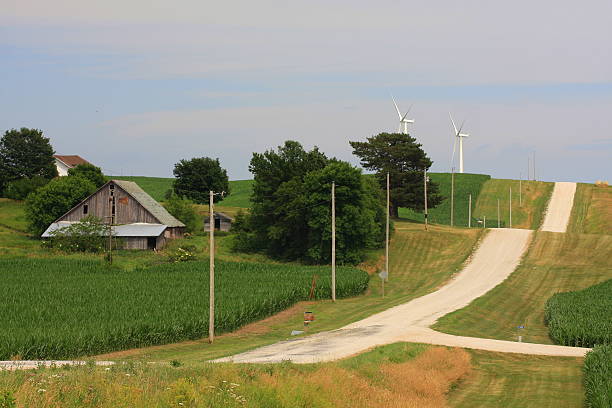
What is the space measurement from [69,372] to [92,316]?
23.4m

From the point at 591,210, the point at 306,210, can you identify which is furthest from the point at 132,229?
the point at 591,210

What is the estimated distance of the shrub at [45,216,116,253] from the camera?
88125 millimetres

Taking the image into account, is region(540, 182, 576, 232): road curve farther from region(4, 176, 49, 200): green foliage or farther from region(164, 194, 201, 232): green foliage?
region(4, 176, 49, 200): green foliage

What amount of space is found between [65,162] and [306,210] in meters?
107

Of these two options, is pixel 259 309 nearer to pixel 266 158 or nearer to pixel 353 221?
pixel 353 221

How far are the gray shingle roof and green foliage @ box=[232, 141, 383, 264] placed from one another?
8477 mm

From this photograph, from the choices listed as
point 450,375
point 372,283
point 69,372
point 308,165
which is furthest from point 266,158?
point 69,372

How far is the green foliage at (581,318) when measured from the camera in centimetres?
4588

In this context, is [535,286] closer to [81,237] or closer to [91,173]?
[81,237]

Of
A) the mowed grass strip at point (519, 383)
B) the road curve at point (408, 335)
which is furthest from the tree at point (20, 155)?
the mowed grass strip at point (519, 383)

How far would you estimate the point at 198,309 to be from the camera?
50438mm

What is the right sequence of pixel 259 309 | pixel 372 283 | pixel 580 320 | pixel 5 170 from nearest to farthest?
pixel 580 320 < pixel 259 309 < pixel 372 283 < pixel 5 170

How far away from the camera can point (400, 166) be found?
122125mm

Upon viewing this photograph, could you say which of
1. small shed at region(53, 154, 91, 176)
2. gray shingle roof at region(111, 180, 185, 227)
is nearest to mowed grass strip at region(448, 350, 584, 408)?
gray shingle roof at region(111, 180, 185, 227)
